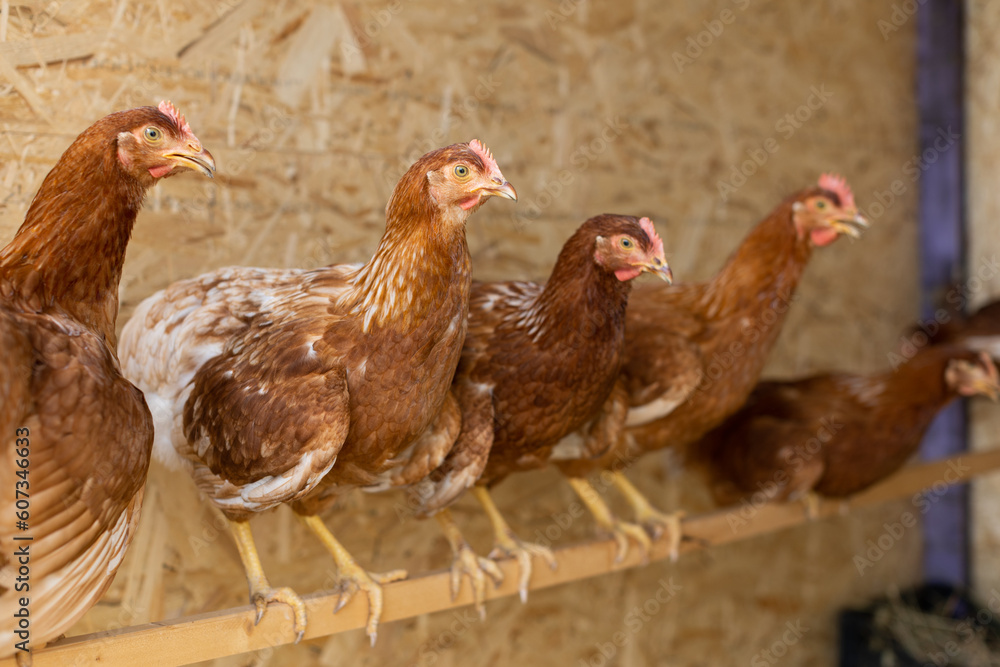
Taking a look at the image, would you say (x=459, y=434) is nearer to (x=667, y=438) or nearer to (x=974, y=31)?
(x=667, y=438)

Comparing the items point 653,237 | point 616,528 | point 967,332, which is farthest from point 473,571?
point 967,332

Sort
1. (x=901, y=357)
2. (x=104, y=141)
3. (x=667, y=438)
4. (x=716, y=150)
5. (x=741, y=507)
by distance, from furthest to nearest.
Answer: (x=901, y=357), (x=716, y=150), (x=741, y=507), (x=667, y=438), (x=104, y=141)

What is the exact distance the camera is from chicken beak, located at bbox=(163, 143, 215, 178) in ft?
4.72

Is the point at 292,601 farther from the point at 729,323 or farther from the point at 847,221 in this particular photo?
the point at 847,221

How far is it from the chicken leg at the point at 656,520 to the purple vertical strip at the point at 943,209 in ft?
7.60

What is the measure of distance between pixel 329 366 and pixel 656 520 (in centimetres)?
136

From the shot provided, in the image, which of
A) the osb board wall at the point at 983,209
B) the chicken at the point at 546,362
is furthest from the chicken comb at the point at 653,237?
the osb board wall at the point at 983,209

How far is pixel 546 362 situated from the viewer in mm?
1921

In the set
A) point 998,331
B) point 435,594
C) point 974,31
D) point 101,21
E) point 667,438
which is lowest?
point 435,594

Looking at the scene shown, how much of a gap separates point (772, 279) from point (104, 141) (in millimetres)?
1814

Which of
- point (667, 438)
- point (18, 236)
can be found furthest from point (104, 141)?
point (667, 438)

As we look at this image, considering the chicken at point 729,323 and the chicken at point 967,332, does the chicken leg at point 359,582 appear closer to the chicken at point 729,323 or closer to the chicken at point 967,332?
the chicken at point 729,323

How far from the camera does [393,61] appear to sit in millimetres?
2455

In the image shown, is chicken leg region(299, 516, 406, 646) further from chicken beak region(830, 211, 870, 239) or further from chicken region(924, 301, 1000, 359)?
chicken region(924, 301, 1000, 359)
